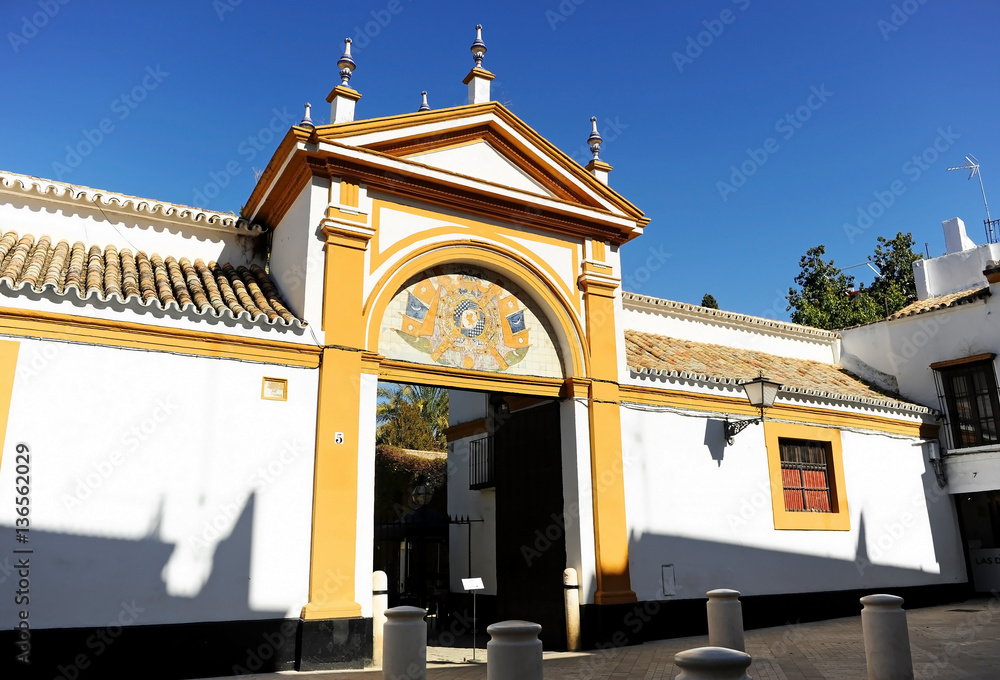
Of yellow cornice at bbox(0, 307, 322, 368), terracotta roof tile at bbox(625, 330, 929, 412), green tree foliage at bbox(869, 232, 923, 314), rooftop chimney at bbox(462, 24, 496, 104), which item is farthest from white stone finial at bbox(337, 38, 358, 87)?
green tree foliage at bbox(869, 232, 923, 314)

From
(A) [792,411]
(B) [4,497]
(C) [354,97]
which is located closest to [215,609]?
(B) [4,497]

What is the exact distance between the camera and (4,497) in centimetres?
732

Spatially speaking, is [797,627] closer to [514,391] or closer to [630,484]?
[630,484]

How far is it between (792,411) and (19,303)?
1170 centimetres

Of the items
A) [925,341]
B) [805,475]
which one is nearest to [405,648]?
[805,475]

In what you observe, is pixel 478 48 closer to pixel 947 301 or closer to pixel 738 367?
pixel 738 367

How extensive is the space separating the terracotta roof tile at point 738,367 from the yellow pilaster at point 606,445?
71 cm

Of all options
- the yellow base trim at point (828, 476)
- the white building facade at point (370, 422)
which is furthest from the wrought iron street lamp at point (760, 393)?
the yellow base trim at point (828, 476)

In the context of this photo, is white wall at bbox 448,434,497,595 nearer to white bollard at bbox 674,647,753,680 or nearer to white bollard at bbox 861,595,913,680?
white bollard at bbox 861,595,913,680

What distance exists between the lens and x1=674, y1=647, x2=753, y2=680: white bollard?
342 cm

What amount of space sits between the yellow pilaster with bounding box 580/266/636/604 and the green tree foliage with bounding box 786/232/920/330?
1908cm

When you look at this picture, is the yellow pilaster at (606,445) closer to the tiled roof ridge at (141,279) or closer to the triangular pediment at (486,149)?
the triangular pediment at (486,149)

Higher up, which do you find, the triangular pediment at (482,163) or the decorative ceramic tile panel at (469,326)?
the triangular pediment at (482,163)

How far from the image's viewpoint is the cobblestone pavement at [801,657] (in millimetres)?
7609
